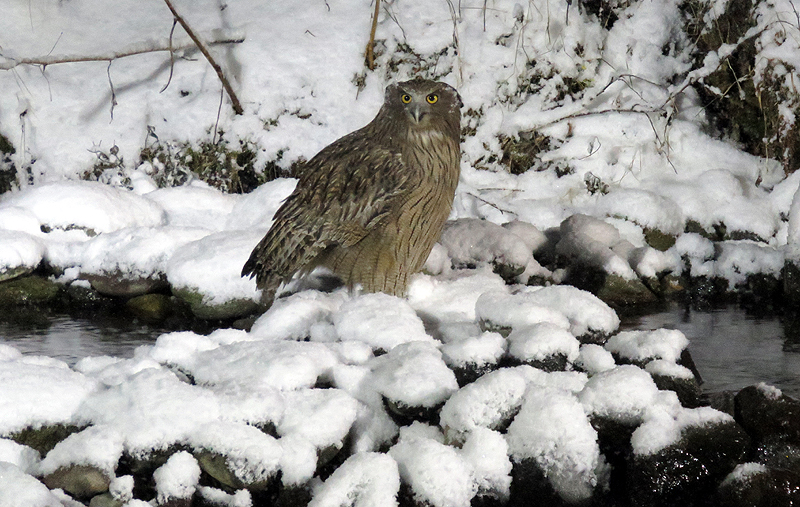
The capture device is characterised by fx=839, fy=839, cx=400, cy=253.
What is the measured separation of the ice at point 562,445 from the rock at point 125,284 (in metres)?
3.37

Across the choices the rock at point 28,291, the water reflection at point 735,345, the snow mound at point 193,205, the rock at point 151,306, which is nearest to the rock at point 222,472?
the water reflection at point 735,345

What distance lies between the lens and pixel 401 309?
390 centimetres

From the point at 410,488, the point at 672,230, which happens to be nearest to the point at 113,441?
the point at 410,488

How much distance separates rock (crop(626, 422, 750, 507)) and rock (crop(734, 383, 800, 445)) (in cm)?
16

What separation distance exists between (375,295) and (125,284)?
2.40 metres

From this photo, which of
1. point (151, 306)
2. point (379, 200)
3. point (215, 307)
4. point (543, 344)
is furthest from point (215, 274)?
point (543, 344)

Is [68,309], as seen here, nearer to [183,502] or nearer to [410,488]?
[183,502]

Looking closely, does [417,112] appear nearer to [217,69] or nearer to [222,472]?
[222,472]

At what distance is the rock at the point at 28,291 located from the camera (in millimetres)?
5738

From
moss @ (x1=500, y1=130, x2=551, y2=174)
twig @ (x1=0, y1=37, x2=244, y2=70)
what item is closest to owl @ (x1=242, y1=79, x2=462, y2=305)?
moss @ (x1=500, y1=130, x2=551, y2=174)

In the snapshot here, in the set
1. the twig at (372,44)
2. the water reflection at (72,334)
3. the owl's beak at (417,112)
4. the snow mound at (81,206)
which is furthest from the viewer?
the twig at (372,44)

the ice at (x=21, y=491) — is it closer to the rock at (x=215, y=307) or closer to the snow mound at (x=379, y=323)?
the snow mound at (x=379, y=323)

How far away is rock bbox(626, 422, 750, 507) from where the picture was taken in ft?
9.48

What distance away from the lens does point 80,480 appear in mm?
2756
